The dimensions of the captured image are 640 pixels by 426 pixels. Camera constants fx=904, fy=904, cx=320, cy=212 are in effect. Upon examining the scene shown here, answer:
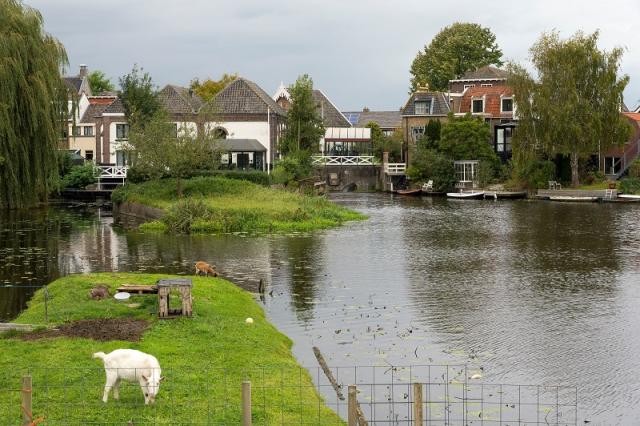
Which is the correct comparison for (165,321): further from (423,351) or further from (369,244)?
(369,244)

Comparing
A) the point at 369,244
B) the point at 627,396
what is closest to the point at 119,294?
the point at 627,396

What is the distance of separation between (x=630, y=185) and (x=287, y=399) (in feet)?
215

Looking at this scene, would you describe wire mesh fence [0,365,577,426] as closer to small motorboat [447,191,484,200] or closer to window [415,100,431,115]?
small motorboat [447,191,484,200]

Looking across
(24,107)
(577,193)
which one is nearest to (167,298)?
(24,107)

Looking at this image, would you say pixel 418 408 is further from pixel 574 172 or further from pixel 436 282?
pixel 574 172

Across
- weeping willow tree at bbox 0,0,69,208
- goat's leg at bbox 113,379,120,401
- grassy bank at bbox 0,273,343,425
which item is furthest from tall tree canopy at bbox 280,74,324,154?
goat's leg at bbox 113,379,120,401

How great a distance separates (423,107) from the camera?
95.6 metres

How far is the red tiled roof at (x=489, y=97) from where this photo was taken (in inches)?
3615

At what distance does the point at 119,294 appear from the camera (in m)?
24.9

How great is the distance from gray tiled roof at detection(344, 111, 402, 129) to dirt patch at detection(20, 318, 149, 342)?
343ft

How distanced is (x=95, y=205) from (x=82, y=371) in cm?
5760

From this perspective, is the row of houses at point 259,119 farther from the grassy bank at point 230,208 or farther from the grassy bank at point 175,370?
the grassy bank at point 175,370

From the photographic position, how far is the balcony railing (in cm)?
9438

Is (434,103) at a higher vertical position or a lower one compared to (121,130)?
higher
